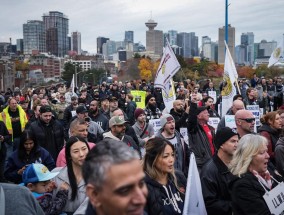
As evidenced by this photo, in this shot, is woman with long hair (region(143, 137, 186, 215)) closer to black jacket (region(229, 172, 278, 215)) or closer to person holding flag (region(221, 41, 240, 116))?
black jacket (region(229, 172, 278, 215))

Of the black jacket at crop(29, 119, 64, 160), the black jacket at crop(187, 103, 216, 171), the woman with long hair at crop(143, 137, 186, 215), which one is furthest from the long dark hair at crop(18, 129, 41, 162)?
the black jacket at crop(187, 103, 216, 171)

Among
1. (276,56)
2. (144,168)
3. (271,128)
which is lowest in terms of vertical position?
(144,168)

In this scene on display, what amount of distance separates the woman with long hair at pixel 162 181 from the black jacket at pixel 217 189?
0.24 meters

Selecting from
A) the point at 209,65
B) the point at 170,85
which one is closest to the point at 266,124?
the point at 170,85

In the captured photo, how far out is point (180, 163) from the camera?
584cm

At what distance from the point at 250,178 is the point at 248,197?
18 centimetres

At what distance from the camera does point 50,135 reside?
6996 mm

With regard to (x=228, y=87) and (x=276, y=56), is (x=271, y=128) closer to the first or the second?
(x=228, y=87)

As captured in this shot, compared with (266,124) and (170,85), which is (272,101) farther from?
(266,124)

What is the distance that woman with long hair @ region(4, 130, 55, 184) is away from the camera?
5.02 meters

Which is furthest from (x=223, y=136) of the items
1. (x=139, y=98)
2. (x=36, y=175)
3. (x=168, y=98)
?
(x=139, y=98)

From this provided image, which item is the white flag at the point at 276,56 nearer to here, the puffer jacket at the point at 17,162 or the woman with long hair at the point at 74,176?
the puffer jacket at the point at 17,162

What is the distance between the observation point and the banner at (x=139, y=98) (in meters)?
13.4

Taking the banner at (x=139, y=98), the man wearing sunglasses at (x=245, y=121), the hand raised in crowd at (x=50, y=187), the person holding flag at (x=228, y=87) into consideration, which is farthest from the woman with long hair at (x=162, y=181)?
the banner at (x=139, y=98)
